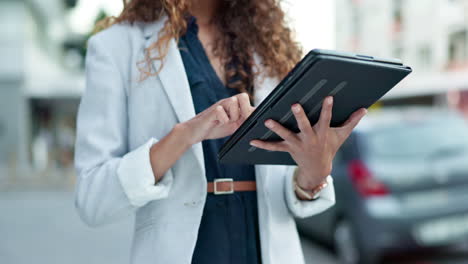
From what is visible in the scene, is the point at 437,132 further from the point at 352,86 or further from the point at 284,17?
the point at 352,86

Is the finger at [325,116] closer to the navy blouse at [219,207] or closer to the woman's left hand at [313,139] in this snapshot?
the woman's left hand at [313,139]

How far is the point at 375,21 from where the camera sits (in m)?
29.0

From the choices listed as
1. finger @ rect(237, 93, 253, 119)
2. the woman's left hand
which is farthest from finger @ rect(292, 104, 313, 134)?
finger @ rect(237, 93, 253, 119)

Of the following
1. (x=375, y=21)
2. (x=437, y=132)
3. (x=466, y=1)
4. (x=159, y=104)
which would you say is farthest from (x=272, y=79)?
(x=375, y=21)

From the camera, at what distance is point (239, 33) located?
1646 millimetres

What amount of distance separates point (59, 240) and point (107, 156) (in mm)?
6106

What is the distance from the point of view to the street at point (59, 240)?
18.7ft

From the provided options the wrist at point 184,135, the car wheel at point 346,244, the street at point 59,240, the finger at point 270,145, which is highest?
the wrist at point 184,135

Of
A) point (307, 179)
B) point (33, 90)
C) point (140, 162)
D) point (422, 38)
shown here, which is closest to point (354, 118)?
point (307, 179)

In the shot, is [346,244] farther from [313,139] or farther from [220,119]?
[220,119]

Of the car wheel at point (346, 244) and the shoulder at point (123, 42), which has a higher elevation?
the shoulder at point (123, 42)

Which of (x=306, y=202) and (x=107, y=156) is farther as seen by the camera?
(x=306, y=202)

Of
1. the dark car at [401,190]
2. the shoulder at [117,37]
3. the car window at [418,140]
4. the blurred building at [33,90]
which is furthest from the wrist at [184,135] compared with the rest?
the blurred building at [33,90]

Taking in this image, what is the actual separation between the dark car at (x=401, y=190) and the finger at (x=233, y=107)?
3678mm
